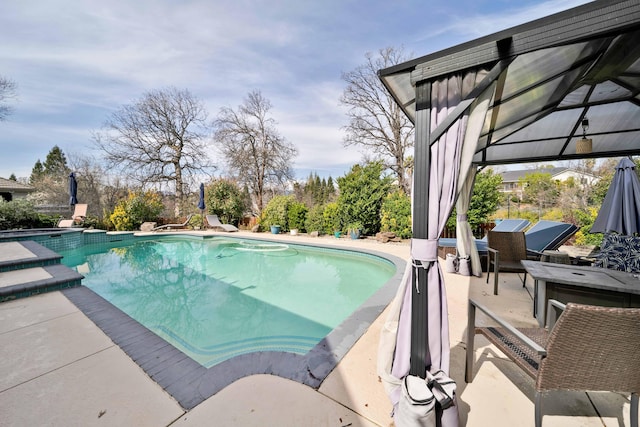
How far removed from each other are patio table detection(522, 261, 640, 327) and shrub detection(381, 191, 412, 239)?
248 inches

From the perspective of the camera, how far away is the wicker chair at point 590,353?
1.17m

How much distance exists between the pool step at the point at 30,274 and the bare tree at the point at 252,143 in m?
11.2

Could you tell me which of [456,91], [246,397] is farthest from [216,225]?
[456,91]

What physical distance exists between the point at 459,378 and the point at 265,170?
1593cm

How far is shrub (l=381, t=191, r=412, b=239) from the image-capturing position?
355 inches

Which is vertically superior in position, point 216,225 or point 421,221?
point 421,221

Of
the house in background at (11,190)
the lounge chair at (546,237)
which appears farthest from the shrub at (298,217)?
the house in background at (11,190)

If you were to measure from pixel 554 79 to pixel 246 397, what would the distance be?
3.92 meters

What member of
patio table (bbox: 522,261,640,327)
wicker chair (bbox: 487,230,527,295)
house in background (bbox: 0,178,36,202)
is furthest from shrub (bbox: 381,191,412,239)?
house in background (bbox: 0,178,36,202)

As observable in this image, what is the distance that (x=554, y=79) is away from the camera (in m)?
2.45

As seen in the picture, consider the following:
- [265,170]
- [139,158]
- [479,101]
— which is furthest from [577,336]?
[139,158]

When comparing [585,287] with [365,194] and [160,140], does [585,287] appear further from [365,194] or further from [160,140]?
[160,140]

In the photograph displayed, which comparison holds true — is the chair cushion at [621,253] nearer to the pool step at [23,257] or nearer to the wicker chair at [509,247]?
the wicker chair at [509,247]

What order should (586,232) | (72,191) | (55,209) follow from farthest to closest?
1. (55,209)
2. (72,191)
3. (586,232)
